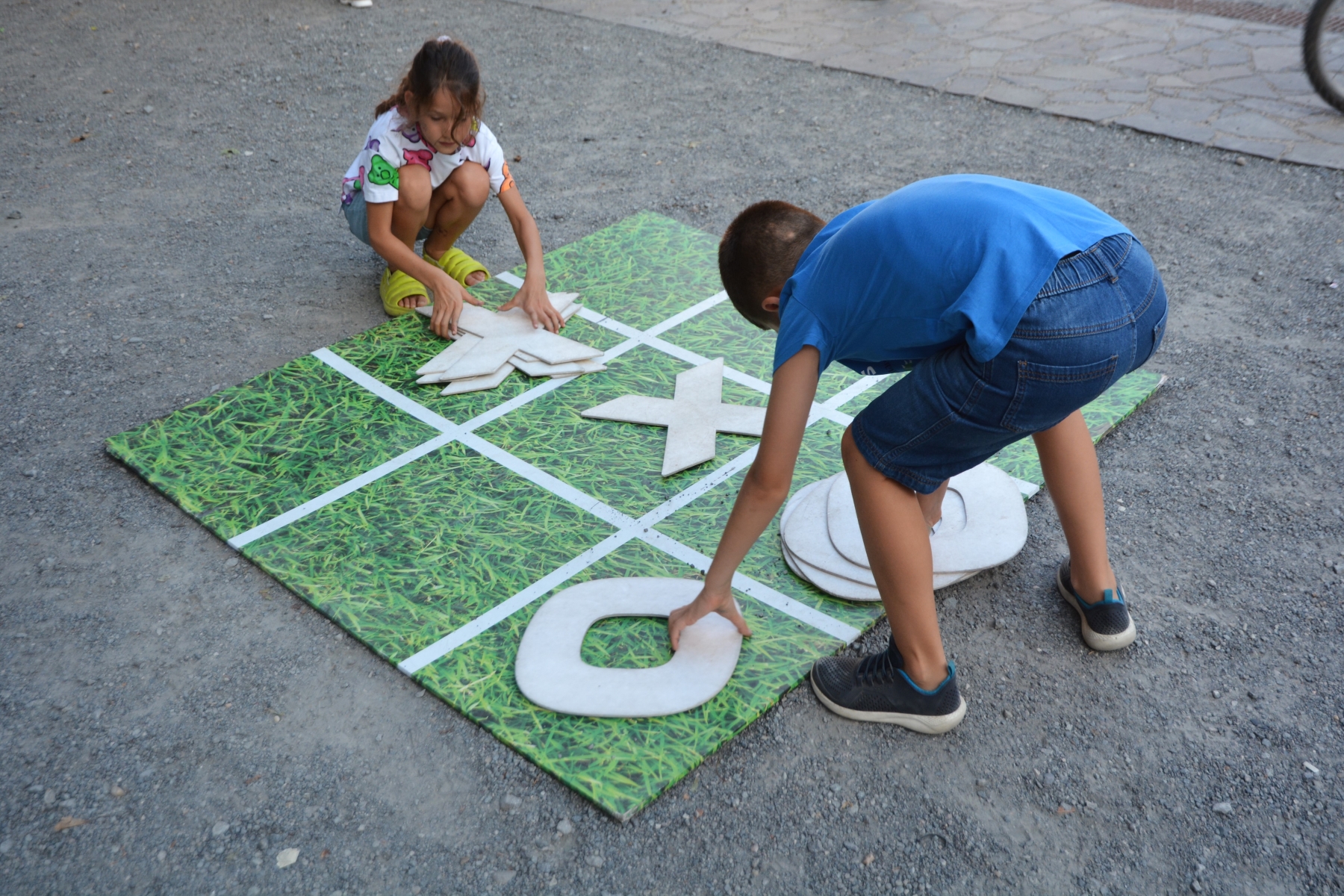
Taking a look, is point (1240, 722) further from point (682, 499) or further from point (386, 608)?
point (386, 608)

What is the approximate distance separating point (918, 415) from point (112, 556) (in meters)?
1.84

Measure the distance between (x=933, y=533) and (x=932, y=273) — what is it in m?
0.91

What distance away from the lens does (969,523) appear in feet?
7.64

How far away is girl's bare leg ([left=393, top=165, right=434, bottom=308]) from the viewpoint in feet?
10.4

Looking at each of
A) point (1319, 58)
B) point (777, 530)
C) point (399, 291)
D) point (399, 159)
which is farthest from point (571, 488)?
point (1319, 58)

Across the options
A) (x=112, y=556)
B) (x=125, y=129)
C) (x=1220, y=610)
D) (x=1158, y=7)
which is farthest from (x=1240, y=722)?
(x=1158, y=7)

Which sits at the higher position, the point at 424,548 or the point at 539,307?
the point at 539,307

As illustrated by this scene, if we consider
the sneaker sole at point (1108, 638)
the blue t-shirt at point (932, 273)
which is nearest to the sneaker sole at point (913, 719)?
the sneaker sole at point (1108, 638)

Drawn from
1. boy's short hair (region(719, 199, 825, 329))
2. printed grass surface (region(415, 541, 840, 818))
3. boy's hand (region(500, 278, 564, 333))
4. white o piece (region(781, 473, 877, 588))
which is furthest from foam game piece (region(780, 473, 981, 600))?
boy's hand (region(500, 278, 564, 333))

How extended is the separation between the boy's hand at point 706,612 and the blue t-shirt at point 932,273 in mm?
456

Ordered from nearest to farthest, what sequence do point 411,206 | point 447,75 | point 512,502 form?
point 512,502
point 447,75
point 411,206

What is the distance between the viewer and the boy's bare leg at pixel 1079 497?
192cm

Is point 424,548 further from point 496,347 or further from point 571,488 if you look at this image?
point 496,347

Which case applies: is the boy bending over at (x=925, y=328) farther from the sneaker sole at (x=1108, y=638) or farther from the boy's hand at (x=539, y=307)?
the boy's hand at (x=539, y=307)
